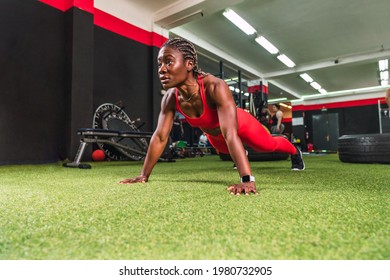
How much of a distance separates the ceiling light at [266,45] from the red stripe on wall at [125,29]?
9.10 ft

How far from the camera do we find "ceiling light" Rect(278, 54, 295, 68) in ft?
27.9

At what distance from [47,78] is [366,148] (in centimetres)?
470

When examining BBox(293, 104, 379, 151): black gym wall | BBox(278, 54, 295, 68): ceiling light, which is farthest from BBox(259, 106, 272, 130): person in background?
BBox(293, 104, 379, 151): black gym wall

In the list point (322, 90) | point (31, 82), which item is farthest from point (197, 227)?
point (322, 90)

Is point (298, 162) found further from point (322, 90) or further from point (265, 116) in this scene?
point (322, 90)

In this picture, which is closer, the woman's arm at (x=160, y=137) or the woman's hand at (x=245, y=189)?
the woman's hand at (x=245, y=189)

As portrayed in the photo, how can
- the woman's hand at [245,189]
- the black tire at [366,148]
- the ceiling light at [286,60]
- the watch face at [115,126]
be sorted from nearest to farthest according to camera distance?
1. the woman's hand at [245,189]
2. the black tire at [366,148]
3. the watch face at [115,126]
4. the ceiling light at [286,60]

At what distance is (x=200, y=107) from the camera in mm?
1544

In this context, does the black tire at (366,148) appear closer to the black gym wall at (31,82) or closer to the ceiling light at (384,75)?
the black gym wall at (31,82)

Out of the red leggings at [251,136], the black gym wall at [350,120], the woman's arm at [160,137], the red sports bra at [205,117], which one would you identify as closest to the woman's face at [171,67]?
the red sports bra at [205,117]

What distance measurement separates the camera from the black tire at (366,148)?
306 centimetres

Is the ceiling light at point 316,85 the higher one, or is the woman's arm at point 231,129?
the ceiling light at point 316,85

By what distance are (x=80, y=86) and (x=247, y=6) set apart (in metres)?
3.92

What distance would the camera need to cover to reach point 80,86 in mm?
4242
